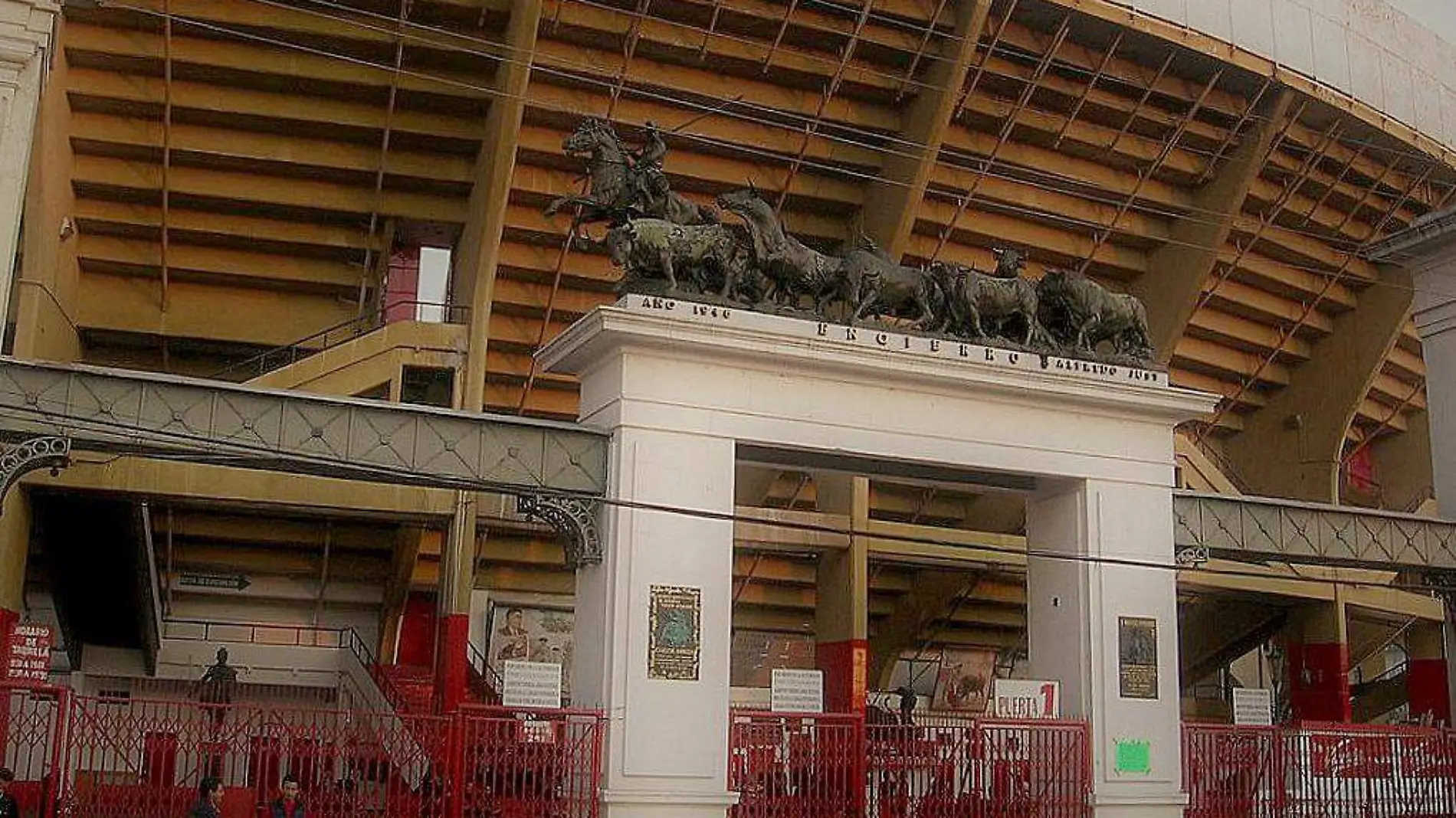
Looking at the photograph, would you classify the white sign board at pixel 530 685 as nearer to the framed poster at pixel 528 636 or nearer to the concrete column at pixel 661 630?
the concrete column at pixel 661 630

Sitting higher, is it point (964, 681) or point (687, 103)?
point (687, 103)

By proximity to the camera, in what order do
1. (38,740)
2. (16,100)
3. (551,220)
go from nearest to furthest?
(38,740), (16,100), (551,220)

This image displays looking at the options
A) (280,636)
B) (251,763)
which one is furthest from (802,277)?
(280,636)

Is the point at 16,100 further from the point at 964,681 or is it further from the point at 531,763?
the point at 964,681

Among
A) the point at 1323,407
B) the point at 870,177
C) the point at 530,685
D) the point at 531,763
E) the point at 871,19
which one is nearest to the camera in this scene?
the point at 531,763

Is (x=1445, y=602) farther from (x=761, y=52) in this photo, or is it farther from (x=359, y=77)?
(x=359, y=77)

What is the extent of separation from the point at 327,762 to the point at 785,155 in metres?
15.8

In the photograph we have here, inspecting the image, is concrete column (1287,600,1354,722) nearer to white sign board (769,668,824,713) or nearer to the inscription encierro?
white sign board (769,668,824,713)

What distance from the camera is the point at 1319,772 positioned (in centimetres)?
1955

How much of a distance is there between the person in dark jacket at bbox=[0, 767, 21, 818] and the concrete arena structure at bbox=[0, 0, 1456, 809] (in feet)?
29.8

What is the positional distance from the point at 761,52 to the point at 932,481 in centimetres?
1026

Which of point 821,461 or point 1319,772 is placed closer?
point 821,461

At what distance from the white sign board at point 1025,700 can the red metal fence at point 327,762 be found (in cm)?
527

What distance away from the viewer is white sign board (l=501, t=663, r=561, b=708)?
16.3 meters
